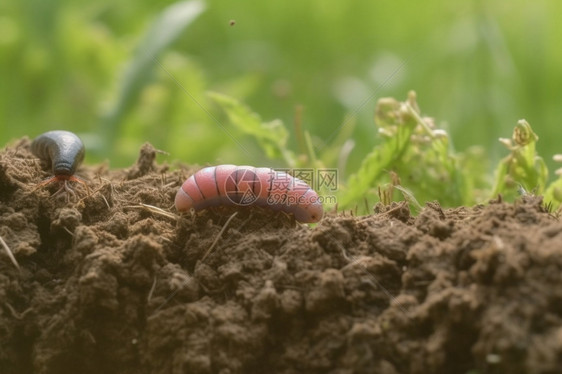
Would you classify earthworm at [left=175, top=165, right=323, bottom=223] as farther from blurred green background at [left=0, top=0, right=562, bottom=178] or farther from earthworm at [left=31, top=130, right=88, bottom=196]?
blurred green background at [left=0, top=0, right=562, bottom=178]

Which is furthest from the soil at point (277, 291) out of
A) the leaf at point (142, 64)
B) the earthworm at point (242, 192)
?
the leaf at point (142, 64)

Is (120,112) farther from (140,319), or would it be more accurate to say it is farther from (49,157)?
(140,319)

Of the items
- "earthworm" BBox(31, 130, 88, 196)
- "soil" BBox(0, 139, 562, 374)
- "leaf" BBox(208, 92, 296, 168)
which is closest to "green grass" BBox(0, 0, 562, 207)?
"leaf" BBox(208, 92, 296, 168)

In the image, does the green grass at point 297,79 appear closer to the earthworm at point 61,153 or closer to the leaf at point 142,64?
the leaf at point 142,64

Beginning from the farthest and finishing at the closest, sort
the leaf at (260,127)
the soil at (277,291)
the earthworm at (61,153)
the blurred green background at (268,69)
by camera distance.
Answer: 1. the blurred green background at (268,69)
2. the leaf at (260,127)
3. the earthworm at (61,153)
4. the soil at (277,291)

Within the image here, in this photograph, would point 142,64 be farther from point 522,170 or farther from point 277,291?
point 277,291

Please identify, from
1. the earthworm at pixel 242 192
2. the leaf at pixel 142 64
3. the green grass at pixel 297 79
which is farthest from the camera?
the leaf at pixel 142 64

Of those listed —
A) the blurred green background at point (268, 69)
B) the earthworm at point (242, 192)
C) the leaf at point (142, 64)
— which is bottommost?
the earthworm at point (242, 192)
